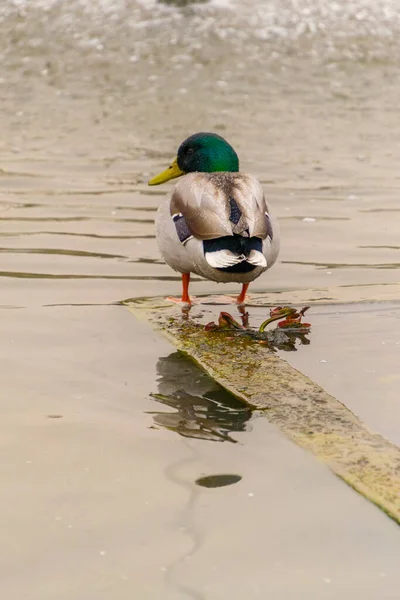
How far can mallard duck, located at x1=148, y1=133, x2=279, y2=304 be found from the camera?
4.99 m

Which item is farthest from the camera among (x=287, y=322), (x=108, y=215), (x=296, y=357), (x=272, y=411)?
(x=108, y=215)

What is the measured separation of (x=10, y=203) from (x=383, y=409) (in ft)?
17.2

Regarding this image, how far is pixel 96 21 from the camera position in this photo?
19016mm

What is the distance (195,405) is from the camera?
4.08 metres

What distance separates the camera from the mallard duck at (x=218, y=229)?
16.4 ft

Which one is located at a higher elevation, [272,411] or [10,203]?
[272,411]

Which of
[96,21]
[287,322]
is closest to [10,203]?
[287,322]

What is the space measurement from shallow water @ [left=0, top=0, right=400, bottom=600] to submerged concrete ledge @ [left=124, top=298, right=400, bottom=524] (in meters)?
0.07

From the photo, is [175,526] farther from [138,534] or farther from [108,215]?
[108,215]

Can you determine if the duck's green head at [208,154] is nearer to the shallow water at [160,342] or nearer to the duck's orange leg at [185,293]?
the shallow water at [160,342]

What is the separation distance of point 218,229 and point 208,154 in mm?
1309

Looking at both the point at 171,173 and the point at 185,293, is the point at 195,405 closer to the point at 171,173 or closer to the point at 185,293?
the point at 185,293

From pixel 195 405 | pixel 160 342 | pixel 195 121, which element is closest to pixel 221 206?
pixel 160 342

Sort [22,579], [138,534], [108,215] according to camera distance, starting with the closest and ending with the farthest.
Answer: [22,579], [138,534], [108,215]
